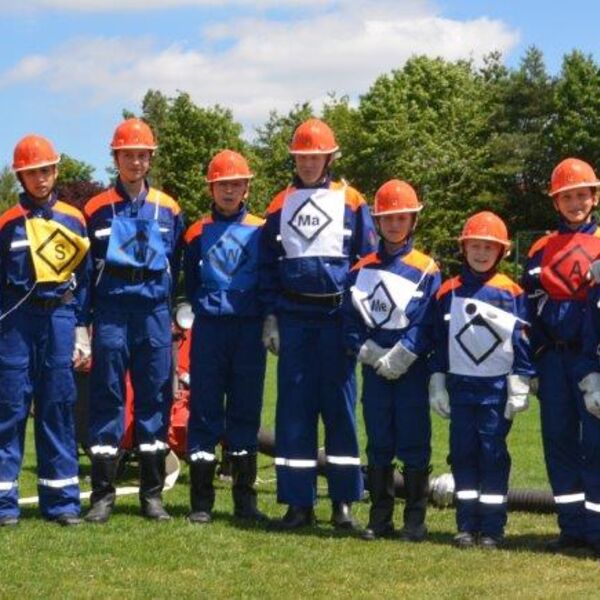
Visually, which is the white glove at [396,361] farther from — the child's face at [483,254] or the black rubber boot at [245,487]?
the black rubber boot at [245,487]

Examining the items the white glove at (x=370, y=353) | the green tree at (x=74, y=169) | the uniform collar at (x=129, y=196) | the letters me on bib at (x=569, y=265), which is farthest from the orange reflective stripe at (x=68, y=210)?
the green tree at (x=74, y=169)

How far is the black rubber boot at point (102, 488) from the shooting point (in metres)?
8.02

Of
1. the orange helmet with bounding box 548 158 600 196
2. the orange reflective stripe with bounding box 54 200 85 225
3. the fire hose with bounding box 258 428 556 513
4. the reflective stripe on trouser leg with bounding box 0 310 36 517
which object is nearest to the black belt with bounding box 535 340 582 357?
the orange helmet with bounding box 548 158 600 196

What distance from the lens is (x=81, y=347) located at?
26.0 ft

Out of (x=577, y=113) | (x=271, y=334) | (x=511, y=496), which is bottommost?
(x=511, y=496)

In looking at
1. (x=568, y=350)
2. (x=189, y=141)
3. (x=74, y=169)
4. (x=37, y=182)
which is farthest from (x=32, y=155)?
(x=74, y=169)

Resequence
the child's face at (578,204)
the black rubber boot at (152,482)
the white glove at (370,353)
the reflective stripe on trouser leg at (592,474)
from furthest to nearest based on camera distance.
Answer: the black rubber boot at (152,482) → the white glove at (370,353) → the child's face at (578,204) → the reflective stripe on trouser leg at (592,474)

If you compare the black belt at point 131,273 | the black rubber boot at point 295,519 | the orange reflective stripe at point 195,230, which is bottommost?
the black rubber boot at point 295,519

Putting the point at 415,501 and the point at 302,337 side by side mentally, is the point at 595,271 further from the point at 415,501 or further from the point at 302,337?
the point at 302,337

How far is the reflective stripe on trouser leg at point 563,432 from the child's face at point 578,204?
83cm

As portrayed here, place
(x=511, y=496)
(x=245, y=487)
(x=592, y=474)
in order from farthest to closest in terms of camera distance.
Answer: (x=511, y=496) < (x=245, y=487) < (x=592, y=474)

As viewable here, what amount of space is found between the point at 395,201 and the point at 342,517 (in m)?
2.08

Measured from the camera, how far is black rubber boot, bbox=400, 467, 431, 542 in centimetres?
768

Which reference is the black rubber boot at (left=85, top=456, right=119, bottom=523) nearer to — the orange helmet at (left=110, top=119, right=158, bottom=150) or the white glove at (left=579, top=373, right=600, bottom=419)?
the orange helmet at (left=110, top=119, right=158, bottom=150)
